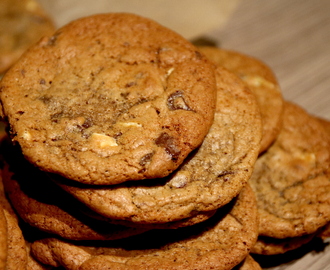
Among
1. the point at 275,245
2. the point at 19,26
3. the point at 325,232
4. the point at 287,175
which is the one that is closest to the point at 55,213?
the point at 275,245

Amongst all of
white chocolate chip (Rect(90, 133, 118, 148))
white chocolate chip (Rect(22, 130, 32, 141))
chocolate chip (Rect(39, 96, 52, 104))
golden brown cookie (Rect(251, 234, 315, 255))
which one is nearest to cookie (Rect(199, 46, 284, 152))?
golden brown cookie (Rect(251, 234, 315, 255))

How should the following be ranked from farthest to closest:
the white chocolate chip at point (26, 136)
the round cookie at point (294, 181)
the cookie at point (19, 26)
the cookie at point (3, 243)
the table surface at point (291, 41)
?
1. the table surface at point (291, 41)
2. the cookie at point (19, 26)
3. the round cookie at point (294, 181)
4. the white chocolate chip at point (26, 136)
5. the cookie at point (3, 243)

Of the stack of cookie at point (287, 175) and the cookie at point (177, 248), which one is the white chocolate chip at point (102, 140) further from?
the stack of cookie at point (287, 175)

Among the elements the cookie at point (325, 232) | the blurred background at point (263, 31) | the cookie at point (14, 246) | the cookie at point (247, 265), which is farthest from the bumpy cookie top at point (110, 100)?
the blurred background at point (263, 31)

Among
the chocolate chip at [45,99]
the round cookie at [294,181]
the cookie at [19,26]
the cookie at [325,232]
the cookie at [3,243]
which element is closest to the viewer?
the cookie at [3,243]

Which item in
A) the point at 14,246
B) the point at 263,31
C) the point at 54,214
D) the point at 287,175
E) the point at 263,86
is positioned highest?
the point at 263,31

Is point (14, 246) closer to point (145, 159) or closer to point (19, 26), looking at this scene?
point (145, 159)

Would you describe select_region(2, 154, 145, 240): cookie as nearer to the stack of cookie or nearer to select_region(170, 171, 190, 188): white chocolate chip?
select_region(170, 171, 190, 188): white chocolate chip
